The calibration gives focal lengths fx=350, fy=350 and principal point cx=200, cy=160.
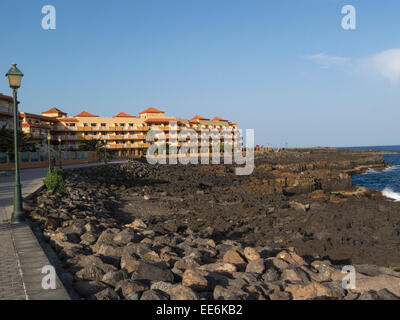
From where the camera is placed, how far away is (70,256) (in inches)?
286

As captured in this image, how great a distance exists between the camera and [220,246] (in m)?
9.46

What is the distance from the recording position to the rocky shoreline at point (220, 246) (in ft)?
19.4

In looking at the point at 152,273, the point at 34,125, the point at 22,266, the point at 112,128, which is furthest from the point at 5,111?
the point at 152,273

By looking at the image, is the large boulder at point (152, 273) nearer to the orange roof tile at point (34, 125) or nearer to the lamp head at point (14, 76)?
the lamp head at point (14, 76)

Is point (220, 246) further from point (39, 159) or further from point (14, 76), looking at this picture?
point (39, 159)

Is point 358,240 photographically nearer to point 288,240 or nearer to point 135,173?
point 288,240

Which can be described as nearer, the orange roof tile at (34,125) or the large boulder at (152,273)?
the large boulder at (152,273)

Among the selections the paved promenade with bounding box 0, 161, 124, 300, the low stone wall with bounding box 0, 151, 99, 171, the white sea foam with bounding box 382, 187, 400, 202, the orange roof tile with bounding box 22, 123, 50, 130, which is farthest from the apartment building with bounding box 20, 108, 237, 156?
the paved promenade with bounding box 0, 161, 124, 300

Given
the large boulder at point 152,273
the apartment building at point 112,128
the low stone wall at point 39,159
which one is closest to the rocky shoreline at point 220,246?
the large boulder at point 152,273

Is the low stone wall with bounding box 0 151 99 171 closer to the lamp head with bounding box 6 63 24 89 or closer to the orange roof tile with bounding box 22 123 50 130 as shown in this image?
the orange roof tile with bounding box 22 123 50 130

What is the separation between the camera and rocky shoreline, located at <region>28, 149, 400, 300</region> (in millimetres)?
5914

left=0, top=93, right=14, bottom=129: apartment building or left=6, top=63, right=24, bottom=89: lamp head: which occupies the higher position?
left=0, top=93, right=14, bottom=129: apartment building
